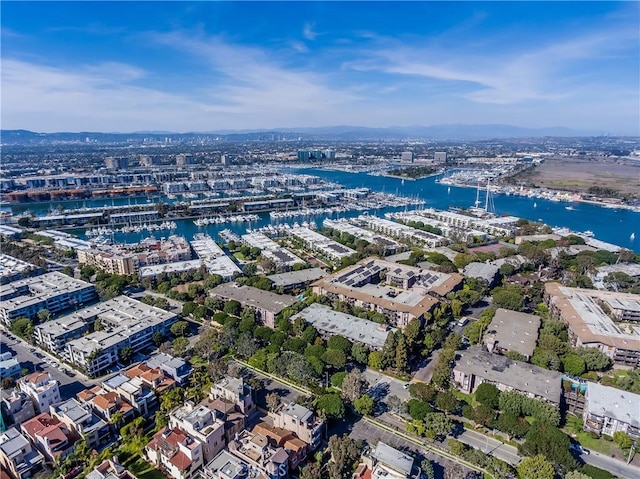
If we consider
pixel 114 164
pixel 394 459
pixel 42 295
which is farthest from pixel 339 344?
pixel 114 164

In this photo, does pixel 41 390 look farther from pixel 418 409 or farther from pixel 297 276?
pixel 297 276

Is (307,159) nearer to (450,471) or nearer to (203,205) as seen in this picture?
(203,205)

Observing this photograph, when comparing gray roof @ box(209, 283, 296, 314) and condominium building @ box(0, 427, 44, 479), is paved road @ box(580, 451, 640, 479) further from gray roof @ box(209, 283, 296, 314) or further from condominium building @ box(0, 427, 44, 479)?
condominium building @ box(0, 427, 44, 479)

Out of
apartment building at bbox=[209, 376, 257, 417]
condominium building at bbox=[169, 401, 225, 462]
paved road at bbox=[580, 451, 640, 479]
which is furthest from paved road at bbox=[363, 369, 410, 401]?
condominium building at bbox=[169, 401, 225, 462]

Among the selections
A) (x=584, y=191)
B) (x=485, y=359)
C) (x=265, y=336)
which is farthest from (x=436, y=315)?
(x=584, y=191)

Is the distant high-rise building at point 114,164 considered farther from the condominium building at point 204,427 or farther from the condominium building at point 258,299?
the condominium building at point 204,427
